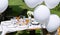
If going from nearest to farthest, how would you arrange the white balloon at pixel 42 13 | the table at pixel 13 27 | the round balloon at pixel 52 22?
the white balloon at pixel 42 13 < the round balloon at pixel 52 22 < the table at pixel 13 27

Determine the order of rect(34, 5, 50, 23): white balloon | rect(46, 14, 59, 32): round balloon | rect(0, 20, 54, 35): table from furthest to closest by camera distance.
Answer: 1. rect(0, 20, 54, 35): table
2. rect(46, 14, 59, 32): round balloon
3. rect(34, 5, 50, 23): white balloon

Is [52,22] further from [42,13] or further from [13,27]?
[13,27]

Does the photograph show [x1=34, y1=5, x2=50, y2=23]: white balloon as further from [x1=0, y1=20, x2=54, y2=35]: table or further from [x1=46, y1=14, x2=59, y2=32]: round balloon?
[x1=0, y1=20, x2=54, y2=35]: table

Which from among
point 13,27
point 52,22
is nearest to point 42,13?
point 52,22

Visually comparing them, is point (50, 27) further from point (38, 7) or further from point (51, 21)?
point (38, 7)

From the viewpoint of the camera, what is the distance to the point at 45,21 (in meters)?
1.44

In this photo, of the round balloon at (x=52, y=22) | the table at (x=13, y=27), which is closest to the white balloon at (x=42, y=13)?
the round balloon at (x=52, y=22)

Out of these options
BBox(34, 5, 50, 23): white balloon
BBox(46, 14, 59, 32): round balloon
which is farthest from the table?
BBox(34, 5, 50, 23): white balloon

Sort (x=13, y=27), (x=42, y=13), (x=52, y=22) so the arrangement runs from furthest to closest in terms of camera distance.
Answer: (x=13, y=27)
(x=52, y=22)
(x=42, y=13)

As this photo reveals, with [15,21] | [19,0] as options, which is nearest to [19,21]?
[15,21]

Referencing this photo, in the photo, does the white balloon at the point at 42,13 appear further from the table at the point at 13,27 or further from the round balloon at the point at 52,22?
the table at the point at 13,27

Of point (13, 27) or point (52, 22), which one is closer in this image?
point (52, 22)

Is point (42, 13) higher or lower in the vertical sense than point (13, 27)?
higher

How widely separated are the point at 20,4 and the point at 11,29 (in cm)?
169
